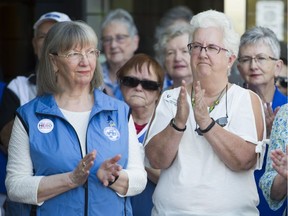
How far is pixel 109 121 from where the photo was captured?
4.43 m

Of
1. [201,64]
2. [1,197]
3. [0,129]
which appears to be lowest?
[1,197]

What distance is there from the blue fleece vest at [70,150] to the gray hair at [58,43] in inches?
6.2

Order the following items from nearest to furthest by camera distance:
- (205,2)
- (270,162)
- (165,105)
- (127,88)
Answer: (270,162), (165,105), (127,88), (205,2)

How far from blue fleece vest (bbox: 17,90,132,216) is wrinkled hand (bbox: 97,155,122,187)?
10 cm

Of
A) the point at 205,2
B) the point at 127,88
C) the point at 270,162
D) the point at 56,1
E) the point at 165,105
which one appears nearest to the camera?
the point at 270,162

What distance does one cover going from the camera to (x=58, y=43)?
4496mm

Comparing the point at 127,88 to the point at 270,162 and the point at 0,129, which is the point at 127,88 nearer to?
the point at 0,129

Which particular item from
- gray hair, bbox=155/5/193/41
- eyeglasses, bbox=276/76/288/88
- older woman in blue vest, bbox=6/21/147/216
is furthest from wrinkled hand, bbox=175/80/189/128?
gray hair, bbox=155/5/193/41

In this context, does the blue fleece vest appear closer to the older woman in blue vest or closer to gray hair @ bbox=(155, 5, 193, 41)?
the older woman in blue vest

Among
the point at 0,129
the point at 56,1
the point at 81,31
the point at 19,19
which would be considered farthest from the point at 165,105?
the point at 19,19

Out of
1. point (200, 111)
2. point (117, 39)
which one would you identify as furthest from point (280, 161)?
point (117, 39)

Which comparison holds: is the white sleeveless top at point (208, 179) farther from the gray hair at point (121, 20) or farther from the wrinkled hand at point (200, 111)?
the gray hair at point (121, 20)

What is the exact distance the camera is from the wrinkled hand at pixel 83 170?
13.3 ft

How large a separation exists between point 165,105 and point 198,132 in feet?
0.99
